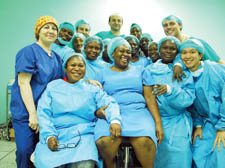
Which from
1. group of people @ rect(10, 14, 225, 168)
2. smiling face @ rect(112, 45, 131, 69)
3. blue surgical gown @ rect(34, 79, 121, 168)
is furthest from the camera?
smiling face @ rect(112, 45, 131, 69)

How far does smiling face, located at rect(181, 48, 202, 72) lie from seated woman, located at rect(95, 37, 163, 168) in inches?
18.9

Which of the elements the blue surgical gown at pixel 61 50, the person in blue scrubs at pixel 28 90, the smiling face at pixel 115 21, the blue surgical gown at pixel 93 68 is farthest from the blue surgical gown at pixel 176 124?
the smiling face at pixel 115 21

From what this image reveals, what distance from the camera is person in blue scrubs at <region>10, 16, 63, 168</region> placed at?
1.76 meters

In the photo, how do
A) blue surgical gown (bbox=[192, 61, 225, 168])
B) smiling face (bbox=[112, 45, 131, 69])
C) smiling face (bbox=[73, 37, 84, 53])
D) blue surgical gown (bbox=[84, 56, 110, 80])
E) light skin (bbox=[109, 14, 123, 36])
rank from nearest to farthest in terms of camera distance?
1. blue surgical gown (bbox=[192, 61, 225, 168])
2. smiling face (bbox=[112, 45, 131, 69])
3. blue surgical gown (bbox=[84, 56, 110, 80])
4. smiling face (bbox=[73, 37, 84, 53])
5. light skin (bbox=[109, 14, 123, 36])

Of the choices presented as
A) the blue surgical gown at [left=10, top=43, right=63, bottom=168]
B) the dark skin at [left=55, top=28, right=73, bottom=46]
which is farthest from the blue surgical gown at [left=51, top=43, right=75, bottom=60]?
the blue surgical gown at [left=10, top=43, right=63, bottom=168]

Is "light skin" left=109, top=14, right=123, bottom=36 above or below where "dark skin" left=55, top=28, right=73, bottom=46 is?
above

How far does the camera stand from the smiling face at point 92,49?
2410 mm

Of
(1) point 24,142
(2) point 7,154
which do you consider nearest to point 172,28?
(1) point 24,142

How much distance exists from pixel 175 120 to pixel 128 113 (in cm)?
54

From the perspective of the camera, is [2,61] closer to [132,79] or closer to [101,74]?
[101,74]

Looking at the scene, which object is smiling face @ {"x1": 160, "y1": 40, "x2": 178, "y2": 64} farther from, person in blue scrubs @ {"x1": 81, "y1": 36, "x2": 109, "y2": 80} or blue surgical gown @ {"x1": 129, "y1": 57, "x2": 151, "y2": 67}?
person in blue scrubs @ {"x1": 81, "y1": 36, "x2": 109, "y2": 80}

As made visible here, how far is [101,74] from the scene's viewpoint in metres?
2.06

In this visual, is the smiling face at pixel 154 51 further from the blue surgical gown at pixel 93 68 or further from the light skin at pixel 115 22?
the light skin at pixel 115 22

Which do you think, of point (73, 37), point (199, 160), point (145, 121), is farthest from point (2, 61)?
point (199, 160)
